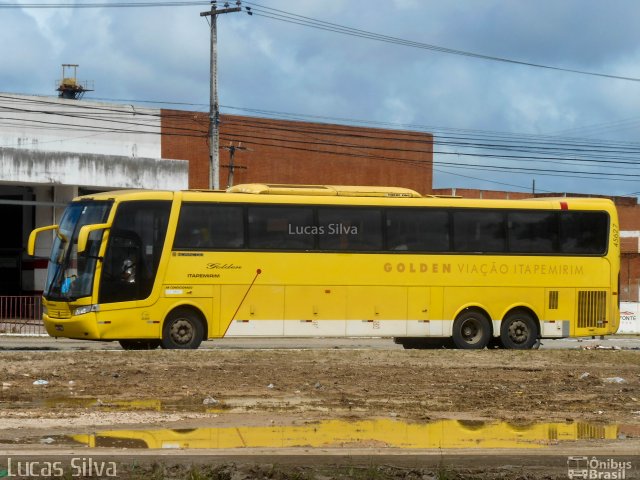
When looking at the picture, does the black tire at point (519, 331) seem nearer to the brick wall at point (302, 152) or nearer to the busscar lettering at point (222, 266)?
the busscar lettering at point (222, 266)

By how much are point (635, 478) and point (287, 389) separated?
730cm

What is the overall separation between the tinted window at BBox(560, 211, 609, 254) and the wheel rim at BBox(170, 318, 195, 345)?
9510 mm

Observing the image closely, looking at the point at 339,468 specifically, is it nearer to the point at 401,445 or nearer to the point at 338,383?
the point at 401,445

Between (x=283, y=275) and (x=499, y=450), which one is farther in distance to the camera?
(x=283, y=275)

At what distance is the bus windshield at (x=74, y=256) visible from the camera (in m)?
24.7

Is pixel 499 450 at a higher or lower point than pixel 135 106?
lower

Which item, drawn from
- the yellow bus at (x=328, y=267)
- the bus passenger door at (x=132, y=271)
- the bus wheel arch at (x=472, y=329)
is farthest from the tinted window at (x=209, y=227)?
the bus wheel arch at (x=472, y=329)

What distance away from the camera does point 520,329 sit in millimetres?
27766

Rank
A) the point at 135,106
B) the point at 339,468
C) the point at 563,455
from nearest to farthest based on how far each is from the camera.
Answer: the point at 339,468 → the point at 563,455 → the point at 135,106

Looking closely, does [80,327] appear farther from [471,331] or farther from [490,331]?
[490,331]

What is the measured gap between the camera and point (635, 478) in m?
11.7

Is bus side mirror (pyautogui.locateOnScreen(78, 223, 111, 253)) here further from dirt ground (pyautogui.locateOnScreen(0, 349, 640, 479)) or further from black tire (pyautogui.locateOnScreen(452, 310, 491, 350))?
black tire (pyautogui.locateOnScreen(452, 310, 491, 350))

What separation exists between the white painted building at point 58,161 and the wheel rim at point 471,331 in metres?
18.4

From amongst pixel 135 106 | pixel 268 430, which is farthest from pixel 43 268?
pixel 268 430
